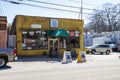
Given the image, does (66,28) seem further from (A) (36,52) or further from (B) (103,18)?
(B) (103,18)

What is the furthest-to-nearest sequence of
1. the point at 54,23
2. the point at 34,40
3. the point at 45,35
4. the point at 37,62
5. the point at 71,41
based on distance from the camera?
the point at 71,41, the point at 54,23, the point at 45,35, the point at 34,40, the point at 37,62

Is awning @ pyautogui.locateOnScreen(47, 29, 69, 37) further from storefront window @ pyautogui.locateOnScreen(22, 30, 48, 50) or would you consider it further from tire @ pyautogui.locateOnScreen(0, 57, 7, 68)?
tire @ pyautogui.locateOnScreen(0, 57, 7, 68)

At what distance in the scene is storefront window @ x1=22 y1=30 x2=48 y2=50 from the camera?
3003 cm

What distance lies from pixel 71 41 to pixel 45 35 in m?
3.93

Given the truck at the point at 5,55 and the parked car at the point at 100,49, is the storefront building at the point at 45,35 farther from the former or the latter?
the truck at the point at 5,55

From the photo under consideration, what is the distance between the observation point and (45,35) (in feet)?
103

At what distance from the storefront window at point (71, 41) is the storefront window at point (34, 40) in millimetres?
2459

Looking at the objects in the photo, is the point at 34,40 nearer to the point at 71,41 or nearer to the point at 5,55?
the point at 71,41

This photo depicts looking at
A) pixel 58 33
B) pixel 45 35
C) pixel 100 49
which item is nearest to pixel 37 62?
pixel 58 33

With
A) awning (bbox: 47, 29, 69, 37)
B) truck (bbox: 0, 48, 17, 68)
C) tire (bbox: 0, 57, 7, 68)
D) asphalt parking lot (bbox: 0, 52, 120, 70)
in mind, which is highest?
awning (bbox: 47, 29, 69, 37)

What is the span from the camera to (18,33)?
29.6 m

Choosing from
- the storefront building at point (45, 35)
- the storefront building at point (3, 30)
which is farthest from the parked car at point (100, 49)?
the storefront building at point (3, 30)

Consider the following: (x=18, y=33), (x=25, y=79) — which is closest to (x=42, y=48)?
(x=18, y=33)

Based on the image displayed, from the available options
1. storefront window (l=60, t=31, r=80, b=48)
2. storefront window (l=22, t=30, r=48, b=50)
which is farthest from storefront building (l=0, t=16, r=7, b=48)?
storefront window (l=60, t=31, r=80, b=48)
